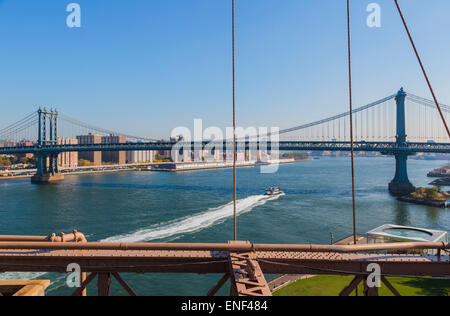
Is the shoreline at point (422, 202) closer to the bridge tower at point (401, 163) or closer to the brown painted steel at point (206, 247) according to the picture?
the bridge tower at point (401, 163)

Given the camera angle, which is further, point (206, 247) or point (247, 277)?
point (206, 247)

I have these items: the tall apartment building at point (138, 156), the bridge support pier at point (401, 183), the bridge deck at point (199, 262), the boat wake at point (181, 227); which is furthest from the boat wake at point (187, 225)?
the tall apartment building at point (138, 156)

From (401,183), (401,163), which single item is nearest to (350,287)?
(401,183)

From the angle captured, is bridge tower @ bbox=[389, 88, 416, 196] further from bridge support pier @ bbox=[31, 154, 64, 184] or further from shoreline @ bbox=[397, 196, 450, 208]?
bridge support pier @ bbox=[31, 154, 64, 184]

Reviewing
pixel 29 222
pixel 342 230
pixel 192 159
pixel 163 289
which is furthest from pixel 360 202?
pixel 192 159

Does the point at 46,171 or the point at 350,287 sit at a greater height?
the point at 350,287

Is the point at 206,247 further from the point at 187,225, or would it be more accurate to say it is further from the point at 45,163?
the point at 45,163

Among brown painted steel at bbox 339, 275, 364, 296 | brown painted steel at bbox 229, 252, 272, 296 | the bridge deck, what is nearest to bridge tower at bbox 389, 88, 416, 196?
the bridge deck
